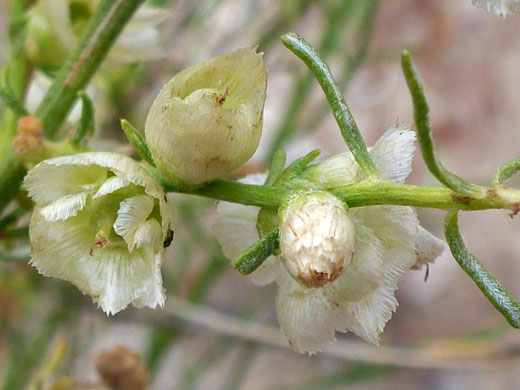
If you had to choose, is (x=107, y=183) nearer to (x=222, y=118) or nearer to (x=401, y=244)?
(x=222, y=118)

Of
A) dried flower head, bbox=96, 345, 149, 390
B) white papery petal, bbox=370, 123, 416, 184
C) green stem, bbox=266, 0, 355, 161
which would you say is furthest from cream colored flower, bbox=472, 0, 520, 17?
green stem, bbox=266, 0, 355, 161

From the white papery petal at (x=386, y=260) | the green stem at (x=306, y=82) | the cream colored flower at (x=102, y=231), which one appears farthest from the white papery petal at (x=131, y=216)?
the green stem at (x=306, y=82)

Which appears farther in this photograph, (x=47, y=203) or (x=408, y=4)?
(x=408, y=4)

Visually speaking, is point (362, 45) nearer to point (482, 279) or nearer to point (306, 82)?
point (306, 82)

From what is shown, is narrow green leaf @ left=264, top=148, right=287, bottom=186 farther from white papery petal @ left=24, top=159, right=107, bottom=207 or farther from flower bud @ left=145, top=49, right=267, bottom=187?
white papery petal @ left=24, top=159, right=107, bottom=207

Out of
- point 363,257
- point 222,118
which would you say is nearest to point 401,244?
point 363,257

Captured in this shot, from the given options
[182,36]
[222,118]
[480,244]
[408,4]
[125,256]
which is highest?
[222,118]

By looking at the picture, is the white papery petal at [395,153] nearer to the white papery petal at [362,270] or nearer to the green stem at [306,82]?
the white papery petal at [362,270]
